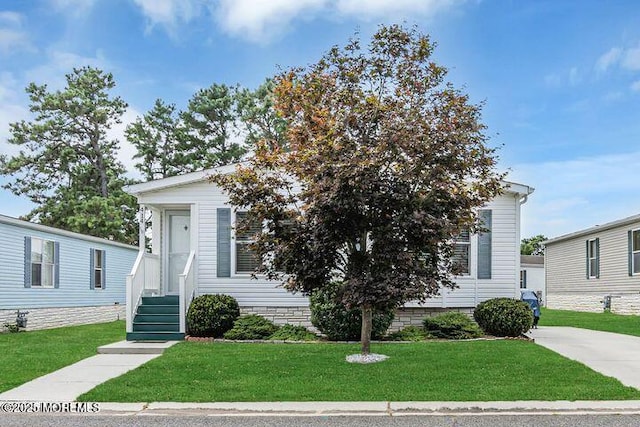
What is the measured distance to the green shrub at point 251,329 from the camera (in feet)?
42.2

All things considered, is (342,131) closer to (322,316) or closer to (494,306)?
(322,316)

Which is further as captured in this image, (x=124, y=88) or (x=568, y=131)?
(x=124, y=88)

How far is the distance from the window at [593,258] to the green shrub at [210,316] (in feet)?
54.9

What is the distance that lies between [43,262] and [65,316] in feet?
6.77

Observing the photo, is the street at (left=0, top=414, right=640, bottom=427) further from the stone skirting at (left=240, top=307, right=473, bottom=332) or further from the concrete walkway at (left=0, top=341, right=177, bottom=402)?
the stone skirting at (left=240, top=307, right=473, bottom=332)

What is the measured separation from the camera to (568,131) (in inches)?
643

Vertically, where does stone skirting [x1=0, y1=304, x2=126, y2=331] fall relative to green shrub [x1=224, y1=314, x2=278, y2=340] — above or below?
below

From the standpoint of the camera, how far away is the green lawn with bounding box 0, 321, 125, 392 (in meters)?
9.45

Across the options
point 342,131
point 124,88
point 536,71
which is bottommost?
point 342,131

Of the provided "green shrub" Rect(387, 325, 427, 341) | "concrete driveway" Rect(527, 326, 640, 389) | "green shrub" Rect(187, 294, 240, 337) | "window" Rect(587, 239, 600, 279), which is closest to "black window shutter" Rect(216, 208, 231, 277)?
"green shrub" Rect(187, 294, 240, 337)

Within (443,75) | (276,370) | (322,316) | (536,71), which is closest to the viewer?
(276,370)

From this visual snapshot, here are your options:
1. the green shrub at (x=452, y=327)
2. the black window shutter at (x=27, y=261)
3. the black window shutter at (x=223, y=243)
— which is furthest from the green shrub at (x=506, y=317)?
the black window shutter at (x=27, y=261)

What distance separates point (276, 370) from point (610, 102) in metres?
12.1

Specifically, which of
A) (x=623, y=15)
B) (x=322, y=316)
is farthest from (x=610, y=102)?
(x=322, y=316)
